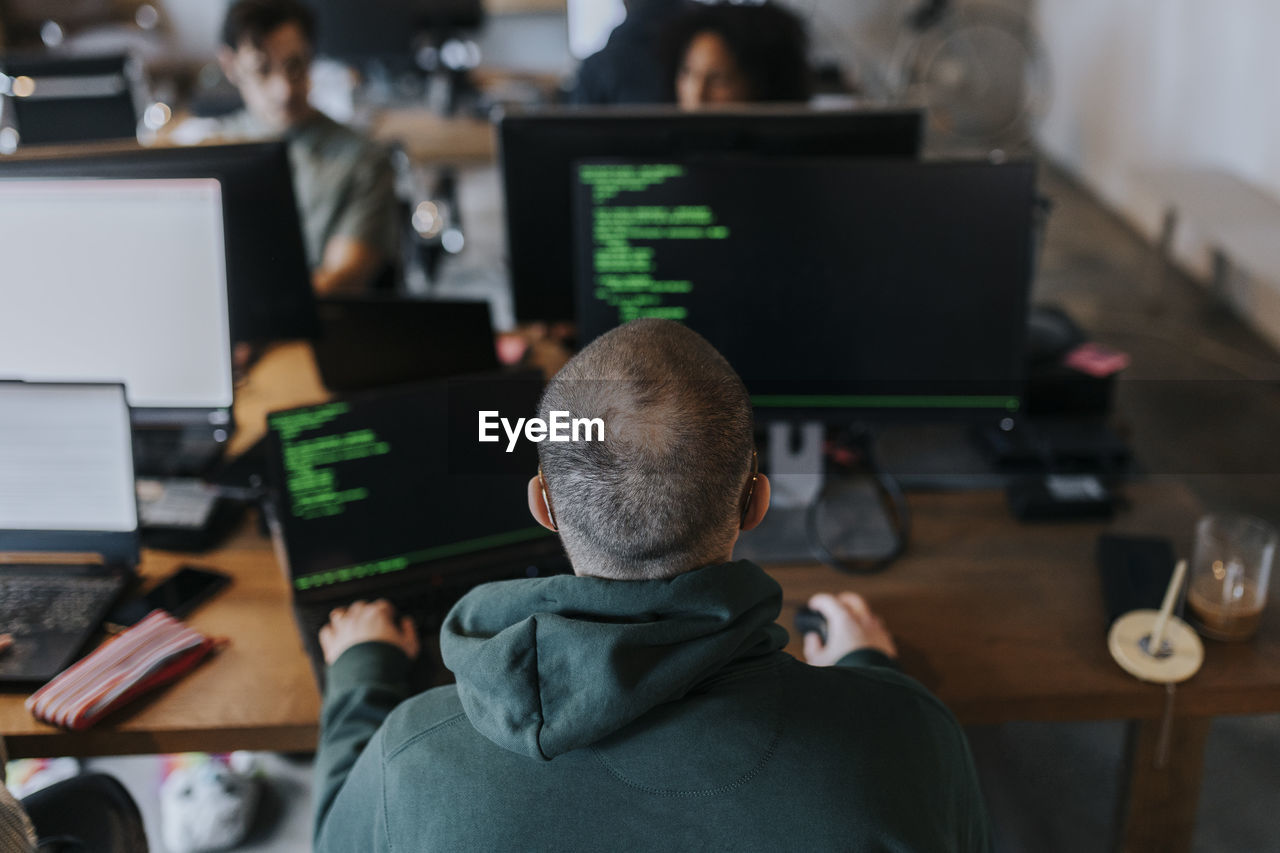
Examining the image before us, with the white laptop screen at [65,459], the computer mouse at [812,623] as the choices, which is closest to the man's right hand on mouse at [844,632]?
the computer mouse at [812,623]

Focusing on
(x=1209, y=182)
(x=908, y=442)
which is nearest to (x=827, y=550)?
(x=908, y=442)

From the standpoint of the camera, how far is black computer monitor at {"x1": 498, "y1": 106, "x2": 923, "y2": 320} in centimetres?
175

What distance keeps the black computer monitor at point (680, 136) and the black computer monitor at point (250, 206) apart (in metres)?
0.39

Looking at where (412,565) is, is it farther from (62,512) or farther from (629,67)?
(629,67)

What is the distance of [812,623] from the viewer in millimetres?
1333

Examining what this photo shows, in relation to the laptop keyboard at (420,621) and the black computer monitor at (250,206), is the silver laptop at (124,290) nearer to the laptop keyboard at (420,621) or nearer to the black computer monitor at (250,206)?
the black computer monitor at (250,206)

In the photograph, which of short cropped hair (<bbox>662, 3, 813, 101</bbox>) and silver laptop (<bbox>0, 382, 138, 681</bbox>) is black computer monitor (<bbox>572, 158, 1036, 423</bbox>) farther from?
short cropped hair (<bbox>662, 3, 813, 101</bbox>)

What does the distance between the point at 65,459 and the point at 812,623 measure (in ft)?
3.37

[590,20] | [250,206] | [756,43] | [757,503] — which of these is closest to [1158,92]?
[590,20]

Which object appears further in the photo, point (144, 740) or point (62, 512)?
point (62, 512)

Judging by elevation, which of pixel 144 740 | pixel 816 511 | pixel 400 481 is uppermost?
pixel 400 481

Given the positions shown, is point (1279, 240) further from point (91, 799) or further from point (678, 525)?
point (91, 799)

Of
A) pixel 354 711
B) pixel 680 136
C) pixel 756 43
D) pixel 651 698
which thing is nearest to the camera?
pixel 651 698

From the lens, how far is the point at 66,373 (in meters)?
1.65
